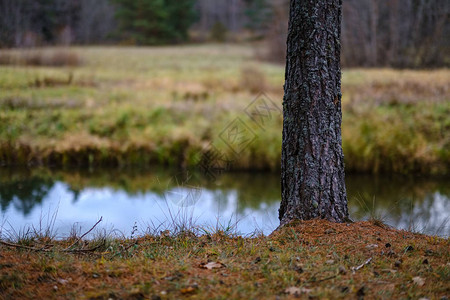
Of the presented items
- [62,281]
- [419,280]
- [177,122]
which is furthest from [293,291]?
[177,122]

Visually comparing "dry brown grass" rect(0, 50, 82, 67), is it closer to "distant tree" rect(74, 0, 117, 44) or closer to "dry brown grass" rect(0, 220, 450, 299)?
"distant tree" rect(74, 0, 117, 44)

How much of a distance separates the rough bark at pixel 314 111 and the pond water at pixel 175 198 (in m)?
1.20

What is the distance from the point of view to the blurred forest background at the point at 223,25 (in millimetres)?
12414

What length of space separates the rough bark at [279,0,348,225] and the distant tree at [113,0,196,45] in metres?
33.6

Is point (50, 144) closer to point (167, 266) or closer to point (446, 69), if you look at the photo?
point (167, 266)

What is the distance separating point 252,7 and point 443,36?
2234 cm

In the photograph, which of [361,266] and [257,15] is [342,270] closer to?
[361,266]

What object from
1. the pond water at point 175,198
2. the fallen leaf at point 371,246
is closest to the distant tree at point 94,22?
the pond water at point 175,198

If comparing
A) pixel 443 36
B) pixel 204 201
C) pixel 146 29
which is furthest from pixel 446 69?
pixel 146 29

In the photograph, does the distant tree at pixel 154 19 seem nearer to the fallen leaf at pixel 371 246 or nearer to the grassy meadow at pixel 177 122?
the grassy meadow at pixel 177 122

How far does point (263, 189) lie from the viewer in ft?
30.6

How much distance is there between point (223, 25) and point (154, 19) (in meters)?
7.92

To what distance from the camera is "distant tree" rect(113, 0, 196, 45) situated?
36344 millimetres

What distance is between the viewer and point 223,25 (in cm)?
4253
